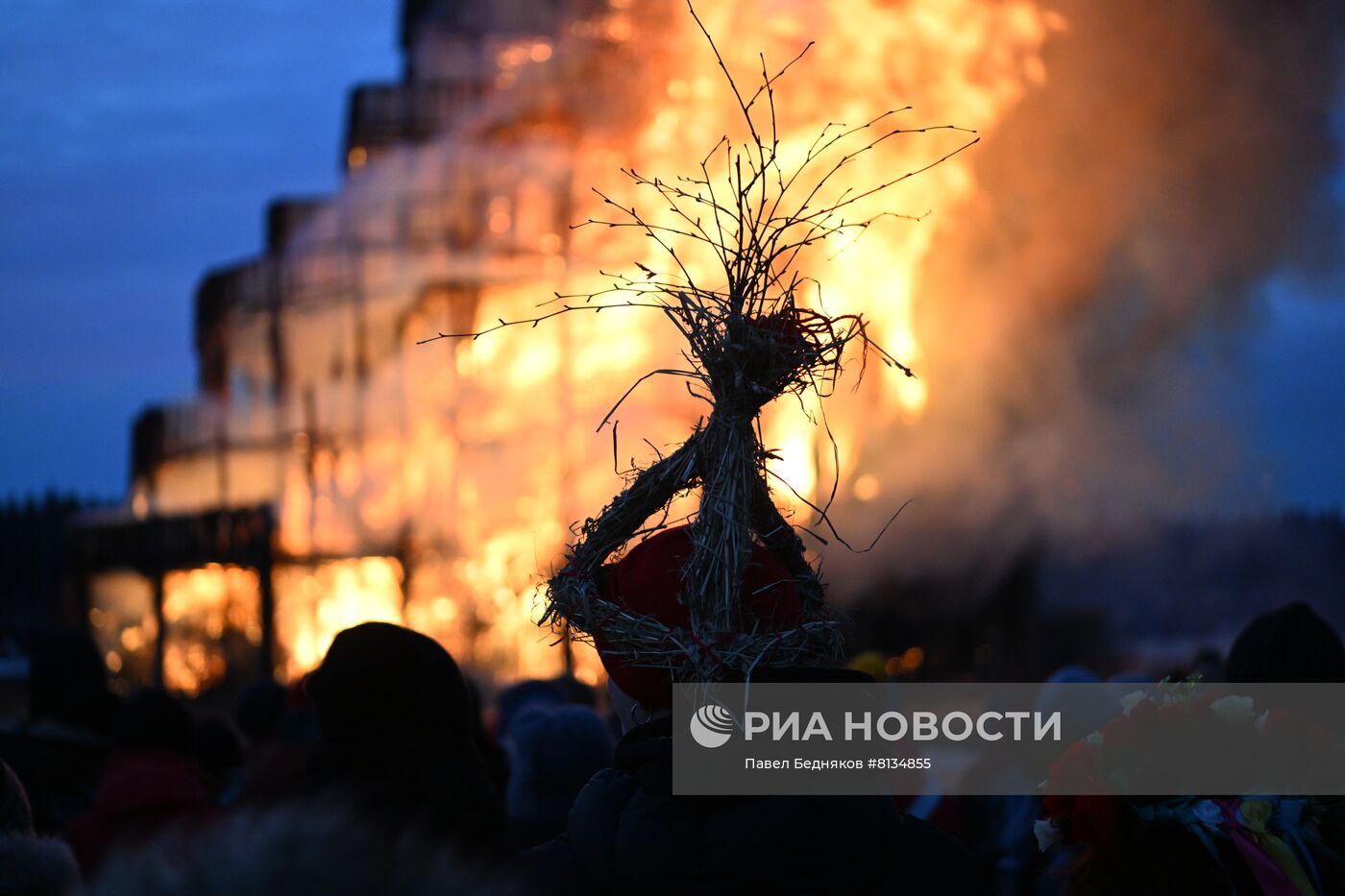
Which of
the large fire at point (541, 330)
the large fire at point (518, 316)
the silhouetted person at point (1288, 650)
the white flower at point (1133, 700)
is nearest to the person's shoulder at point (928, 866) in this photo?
the white flower at point (1133, 700)

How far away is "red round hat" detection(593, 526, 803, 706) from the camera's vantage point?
8.57ft

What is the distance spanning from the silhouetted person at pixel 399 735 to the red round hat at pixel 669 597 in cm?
125

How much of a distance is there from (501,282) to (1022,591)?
1029cm

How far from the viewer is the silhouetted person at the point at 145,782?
465 centimetres

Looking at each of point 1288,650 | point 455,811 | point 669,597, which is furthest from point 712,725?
point 1288,650

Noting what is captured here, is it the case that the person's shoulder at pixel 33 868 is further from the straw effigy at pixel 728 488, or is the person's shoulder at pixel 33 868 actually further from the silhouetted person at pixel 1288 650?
the silhouetted person at pixel 1288 650

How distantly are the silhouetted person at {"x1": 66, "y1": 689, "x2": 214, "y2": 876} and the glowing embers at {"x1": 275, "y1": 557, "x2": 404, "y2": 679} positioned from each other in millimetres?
21739

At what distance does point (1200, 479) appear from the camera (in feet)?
74.6

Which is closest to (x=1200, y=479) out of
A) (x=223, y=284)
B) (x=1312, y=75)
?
(x=1312, y=75)

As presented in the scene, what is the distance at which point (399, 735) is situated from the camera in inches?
150

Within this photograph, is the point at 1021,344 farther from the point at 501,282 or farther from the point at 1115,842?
the point at 1115,842

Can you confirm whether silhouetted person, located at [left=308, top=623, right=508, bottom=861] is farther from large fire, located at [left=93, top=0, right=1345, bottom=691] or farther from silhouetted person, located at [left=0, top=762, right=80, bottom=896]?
large fire, located at [left=93, top=0, right=1345, bottom=691]

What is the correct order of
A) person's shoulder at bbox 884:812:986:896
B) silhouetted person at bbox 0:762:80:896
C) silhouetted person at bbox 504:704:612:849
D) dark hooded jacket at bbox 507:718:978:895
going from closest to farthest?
1. dark hooded jacket at bbox 507:718:978:895
2. person's shoulder at bbox 884:812:986:896
3. silhouetted person at bbox 0:762:80:896
4. silhouetted person at bbox 504:704:612:849

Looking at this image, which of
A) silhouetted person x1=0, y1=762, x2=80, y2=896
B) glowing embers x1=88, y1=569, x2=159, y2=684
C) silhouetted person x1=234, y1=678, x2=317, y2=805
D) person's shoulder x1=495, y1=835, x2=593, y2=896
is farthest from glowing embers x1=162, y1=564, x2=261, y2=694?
person's shoulder x1=495, y1=835, x2=593, y2=896
